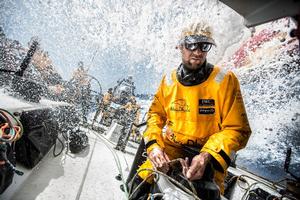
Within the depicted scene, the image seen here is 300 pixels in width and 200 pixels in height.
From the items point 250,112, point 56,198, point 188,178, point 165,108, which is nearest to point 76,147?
point 56,198

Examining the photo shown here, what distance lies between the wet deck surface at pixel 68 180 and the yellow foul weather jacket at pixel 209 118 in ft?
5.77

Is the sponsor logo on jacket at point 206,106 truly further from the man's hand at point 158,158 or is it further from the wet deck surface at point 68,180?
the wet deck surface at point 68,180

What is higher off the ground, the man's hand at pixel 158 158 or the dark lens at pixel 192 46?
the dark lens at pixel 192 46

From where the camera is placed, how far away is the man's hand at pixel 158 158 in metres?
1.76

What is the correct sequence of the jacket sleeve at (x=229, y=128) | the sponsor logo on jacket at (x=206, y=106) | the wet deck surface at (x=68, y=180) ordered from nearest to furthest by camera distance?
1. the jacket sleeve at (x=229, y=128)
2. the sponsor logo on jacket at (x=206, y=106)
3. the wet deck surface at (x=68, y=180)

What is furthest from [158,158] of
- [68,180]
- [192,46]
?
[68,180]

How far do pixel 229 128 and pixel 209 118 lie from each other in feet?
0.70

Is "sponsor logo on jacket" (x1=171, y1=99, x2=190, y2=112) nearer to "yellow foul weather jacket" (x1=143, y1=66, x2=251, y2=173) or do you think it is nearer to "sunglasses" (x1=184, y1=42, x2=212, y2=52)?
"yellow foul weather jacket" (x1=143, y1=66, x2=251, y2=173)

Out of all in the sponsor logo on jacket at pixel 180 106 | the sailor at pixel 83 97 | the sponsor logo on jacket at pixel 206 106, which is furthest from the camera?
the sailor at pixel 83 97

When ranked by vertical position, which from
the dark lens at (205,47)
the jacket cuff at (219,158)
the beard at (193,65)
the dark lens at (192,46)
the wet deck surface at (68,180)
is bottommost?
the wet deck surface at (68,180)

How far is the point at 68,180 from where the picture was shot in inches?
139

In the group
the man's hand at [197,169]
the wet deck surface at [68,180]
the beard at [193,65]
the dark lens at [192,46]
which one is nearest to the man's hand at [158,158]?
the man's hand at [197,169]

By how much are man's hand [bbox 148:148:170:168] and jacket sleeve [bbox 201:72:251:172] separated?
32 cm

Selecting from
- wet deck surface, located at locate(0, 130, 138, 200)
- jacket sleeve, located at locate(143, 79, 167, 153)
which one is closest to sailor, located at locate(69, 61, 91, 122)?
wet deck surface, located at locate(0, 130, 138, 200)
